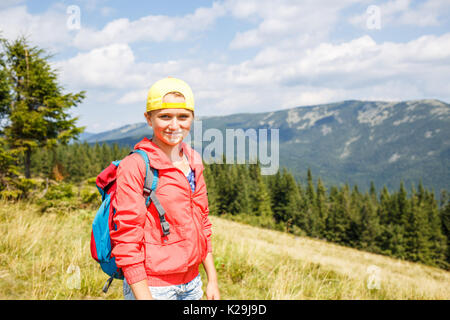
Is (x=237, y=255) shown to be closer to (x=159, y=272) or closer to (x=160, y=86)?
(x=159, y=272)

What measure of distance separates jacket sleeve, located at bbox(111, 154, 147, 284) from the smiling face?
328 millimetres

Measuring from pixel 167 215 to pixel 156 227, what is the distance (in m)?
0.10

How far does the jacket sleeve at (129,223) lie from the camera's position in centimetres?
169

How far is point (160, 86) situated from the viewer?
6.36 feet

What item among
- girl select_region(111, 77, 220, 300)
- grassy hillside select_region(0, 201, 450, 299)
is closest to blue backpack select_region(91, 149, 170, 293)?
girl select_region(111, 77, 220, 300)

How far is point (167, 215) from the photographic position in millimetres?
1897

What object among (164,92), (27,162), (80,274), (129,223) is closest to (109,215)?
(129,223)

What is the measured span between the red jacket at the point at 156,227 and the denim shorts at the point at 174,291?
0.13 ft

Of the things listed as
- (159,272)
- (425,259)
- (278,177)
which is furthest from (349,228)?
(159,272)

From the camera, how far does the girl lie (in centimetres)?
171

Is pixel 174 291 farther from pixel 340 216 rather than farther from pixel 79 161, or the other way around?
pixel 79 161

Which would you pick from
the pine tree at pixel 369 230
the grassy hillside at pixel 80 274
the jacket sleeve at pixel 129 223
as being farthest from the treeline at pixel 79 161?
the jacket sleeve at pixel 129 223

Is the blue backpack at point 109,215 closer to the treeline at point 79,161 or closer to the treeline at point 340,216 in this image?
the treeline at point 340,216

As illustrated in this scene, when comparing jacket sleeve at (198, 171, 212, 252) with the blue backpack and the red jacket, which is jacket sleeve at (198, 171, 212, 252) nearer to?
the red jacket
